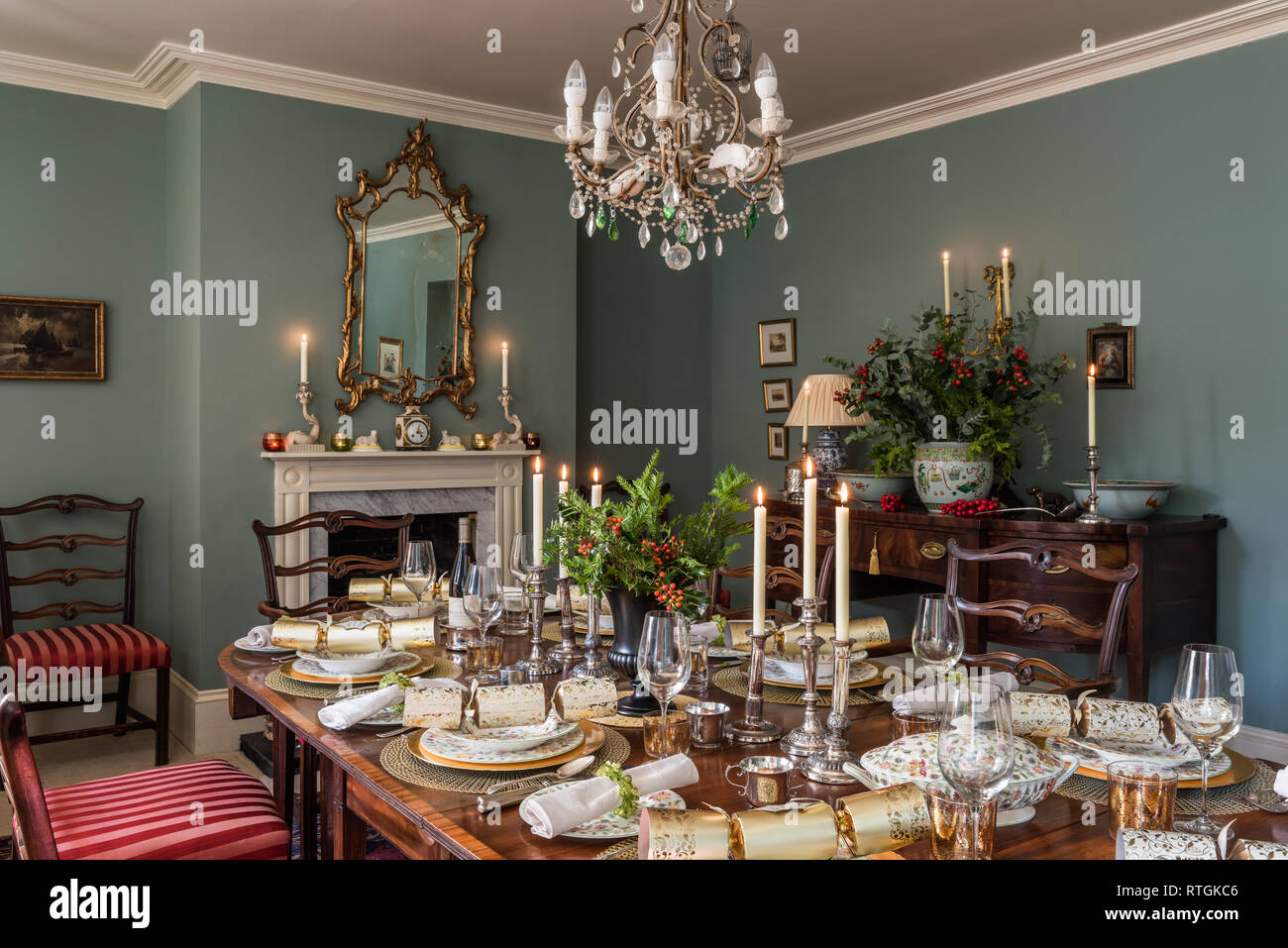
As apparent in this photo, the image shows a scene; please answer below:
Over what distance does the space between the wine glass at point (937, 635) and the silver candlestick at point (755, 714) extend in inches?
9.8

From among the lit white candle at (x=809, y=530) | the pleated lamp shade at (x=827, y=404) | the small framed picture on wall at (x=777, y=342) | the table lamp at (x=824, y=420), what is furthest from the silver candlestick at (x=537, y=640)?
the small framed picture on wall at (x=777, y=342)

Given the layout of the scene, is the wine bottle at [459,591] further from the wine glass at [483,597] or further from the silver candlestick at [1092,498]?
the silver candlestick at [1092,498]

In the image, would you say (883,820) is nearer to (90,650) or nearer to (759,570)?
(759,570)

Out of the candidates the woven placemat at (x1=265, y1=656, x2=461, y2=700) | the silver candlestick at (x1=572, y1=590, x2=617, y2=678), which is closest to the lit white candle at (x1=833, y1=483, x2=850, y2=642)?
the silver candlestick at (x1=572, y1=590, x2=617, y2=678)

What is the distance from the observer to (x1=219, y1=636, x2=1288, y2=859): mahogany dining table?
1140 mm

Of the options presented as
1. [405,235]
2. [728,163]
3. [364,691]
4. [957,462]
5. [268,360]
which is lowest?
[364,691]

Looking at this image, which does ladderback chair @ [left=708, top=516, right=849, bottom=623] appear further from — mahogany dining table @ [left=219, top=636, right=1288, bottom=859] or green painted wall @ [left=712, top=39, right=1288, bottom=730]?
green painted wall @ [left=712, top=39, right=1288, bottom=730]

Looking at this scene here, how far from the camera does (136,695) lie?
415 cm

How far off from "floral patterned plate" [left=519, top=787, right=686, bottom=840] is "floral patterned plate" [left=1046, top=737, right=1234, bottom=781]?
23.2 inches

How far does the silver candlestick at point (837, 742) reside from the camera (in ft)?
4.46
